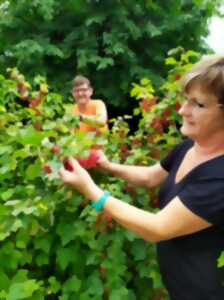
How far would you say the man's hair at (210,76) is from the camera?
5.03 feet

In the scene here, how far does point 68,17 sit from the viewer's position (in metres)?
9.71

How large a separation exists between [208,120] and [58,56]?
8215mm

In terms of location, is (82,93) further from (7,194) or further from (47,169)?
(47,169)

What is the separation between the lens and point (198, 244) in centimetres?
162

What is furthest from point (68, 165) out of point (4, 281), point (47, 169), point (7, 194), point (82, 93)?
point (82, 93)

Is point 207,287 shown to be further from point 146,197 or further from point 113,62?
point 113,62

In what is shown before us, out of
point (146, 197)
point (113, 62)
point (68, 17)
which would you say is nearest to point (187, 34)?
point (113, 62)

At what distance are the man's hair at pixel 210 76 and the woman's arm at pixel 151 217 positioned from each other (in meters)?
0.34

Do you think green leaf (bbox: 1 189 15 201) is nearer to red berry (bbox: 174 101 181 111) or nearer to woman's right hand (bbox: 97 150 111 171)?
woman's right hand (bbox: 97 150 111 171)

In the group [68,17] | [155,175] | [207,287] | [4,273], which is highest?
[68,17]

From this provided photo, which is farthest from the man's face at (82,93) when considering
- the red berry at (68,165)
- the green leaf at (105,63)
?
the green leaf at (105,63)

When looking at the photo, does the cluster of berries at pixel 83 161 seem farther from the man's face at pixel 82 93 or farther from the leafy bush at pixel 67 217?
the man's face at pixel 82 93

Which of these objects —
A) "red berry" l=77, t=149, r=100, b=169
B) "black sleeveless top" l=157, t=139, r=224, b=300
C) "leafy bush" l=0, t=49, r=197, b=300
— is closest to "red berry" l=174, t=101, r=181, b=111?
"leafy bush" l=0, t=49, r=197, b=300

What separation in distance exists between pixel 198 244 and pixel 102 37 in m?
8.27
